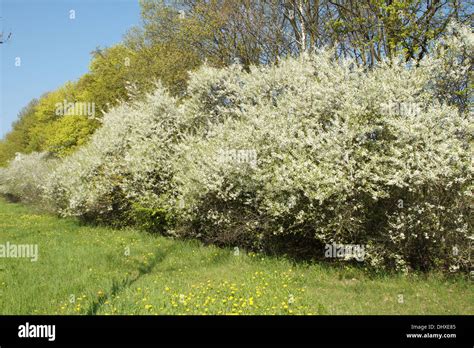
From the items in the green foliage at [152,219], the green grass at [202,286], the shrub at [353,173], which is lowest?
the green grass at [202,286]

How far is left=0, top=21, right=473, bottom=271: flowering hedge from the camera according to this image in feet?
26.6

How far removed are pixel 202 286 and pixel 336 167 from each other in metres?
3.78

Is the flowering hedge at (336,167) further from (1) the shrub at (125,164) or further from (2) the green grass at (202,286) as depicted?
(2) the green grass at (202,286)

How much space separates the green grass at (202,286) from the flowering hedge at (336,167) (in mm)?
825

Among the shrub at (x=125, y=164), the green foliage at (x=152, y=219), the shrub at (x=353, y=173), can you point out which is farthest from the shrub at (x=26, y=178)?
the shrub at (x=353, y=173)

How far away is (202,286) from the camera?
773 centimetres

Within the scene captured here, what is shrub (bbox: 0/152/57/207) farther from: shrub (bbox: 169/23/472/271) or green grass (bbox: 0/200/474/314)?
shrub (bbox: 169/23/472/271)

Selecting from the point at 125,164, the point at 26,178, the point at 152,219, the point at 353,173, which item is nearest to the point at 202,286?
the point at 353,173

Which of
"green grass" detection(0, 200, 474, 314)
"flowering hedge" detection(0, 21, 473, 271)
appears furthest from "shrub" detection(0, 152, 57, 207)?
"green grass" detection(0, 200, 474, 314)

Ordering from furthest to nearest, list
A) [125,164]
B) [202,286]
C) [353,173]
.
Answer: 1. [125,164]
2. [353,173]
3. [202,286]

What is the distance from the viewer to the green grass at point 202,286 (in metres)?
6.52

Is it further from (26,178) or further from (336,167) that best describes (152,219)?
(26,178)
